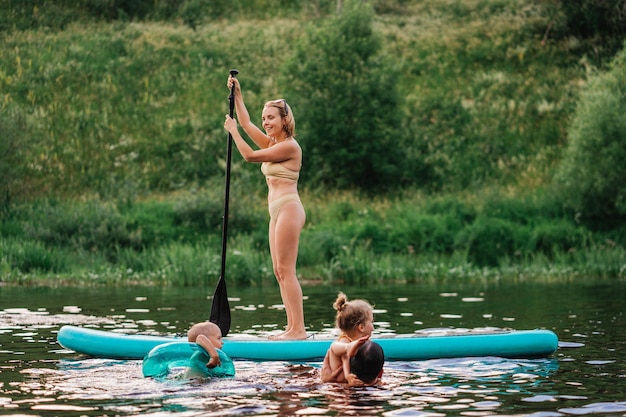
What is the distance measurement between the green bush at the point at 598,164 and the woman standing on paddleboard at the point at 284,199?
18178 mm

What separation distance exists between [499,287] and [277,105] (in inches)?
432

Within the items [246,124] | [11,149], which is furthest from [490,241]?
[246,124]

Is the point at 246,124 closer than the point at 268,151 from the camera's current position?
No

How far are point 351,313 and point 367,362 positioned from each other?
47cm

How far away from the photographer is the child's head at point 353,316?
27.4 ft

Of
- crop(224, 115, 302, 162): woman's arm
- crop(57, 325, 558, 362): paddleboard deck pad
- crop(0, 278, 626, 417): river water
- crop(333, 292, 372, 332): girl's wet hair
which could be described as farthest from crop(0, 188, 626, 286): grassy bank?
crop(333, 292, 372, 332): girl's wet hair

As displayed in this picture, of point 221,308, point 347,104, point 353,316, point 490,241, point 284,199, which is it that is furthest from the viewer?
point 347,104

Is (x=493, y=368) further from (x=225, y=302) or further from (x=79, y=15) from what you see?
(x=79, y=15)

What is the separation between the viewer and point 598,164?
2711 cm

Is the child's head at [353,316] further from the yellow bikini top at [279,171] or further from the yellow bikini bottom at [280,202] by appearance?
the yellow bikini top at [279,171]

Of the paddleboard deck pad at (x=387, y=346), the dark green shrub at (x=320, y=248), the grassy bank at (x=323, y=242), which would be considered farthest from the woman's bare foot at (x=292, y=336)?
the dark green shrub at (x=320, y=248)

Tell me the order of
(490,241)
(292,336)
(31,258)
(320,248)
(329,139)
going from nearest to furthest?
1. (292,336)
2. (31,258)
3. (320,248)
4. (490,241)
5. (329,139)

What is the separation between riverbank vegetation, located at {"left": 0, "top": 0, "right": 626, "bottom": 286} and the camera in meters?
24.1

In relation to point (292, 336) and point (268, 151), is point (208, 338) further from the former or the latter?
point (268, 151)
